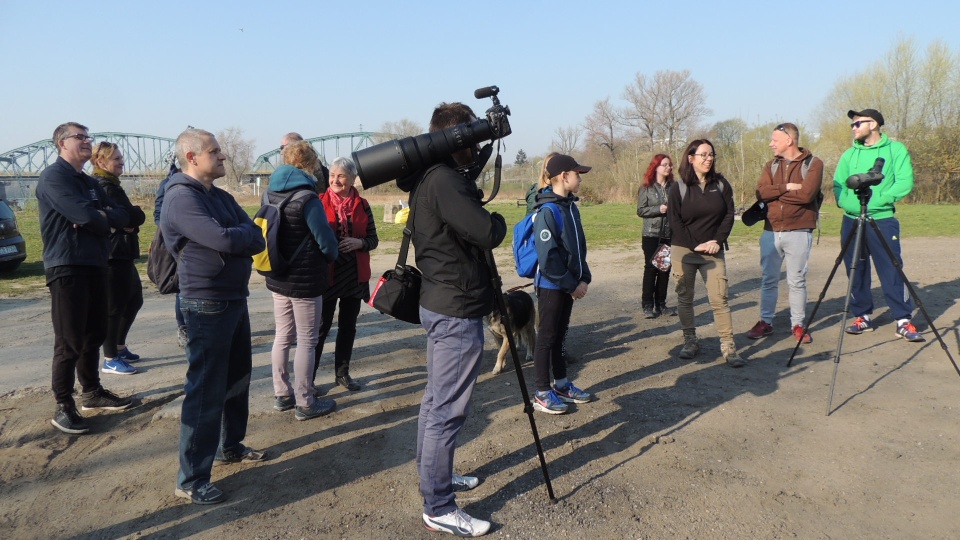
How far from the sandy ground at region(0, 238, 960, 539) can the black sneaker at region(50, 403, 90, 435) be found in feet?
0.31

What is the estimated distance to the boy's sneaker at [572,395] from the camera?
4746 millimetres

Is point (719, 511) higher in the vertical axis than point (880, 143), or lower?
lower

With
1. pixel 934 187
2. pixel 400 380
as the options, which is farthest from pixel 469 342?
pixel 934 187

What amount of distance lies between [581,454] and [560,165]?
1.99 meters

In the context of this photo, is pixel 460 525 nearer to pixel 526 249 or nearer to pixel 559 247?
pixel 559 247

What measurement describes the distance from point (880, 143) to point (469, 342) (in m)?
5.39

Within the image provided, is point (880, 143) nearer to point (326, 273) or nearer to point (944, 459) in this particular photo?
point (944, 459)

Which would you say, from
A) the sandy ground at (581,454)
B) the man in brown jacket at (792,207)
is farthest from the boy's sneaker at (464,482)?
the man in brown jacket at (792,207)

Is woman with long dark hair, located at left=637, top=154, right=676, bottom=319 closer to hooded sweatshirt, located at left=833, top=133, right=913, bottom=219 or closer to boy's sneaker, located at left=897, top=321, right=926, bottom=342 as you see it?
hooded sweatshirt, located at left=833, top=133, right=913, bottom=219

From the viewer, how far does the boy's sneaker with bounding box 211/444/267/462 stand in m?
3.78

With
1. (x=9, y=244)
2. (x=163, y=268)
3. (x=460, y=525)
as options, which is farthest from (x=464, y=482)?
(x=9, y=244)

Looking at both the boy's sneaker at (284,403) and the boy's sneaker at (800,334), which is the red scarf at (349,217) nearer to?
the boy's sneaker at (284,403)

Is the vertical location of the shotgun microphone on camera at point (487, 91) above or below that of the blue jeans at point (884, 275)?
above

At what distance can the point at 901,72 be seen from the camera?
37.7 m
